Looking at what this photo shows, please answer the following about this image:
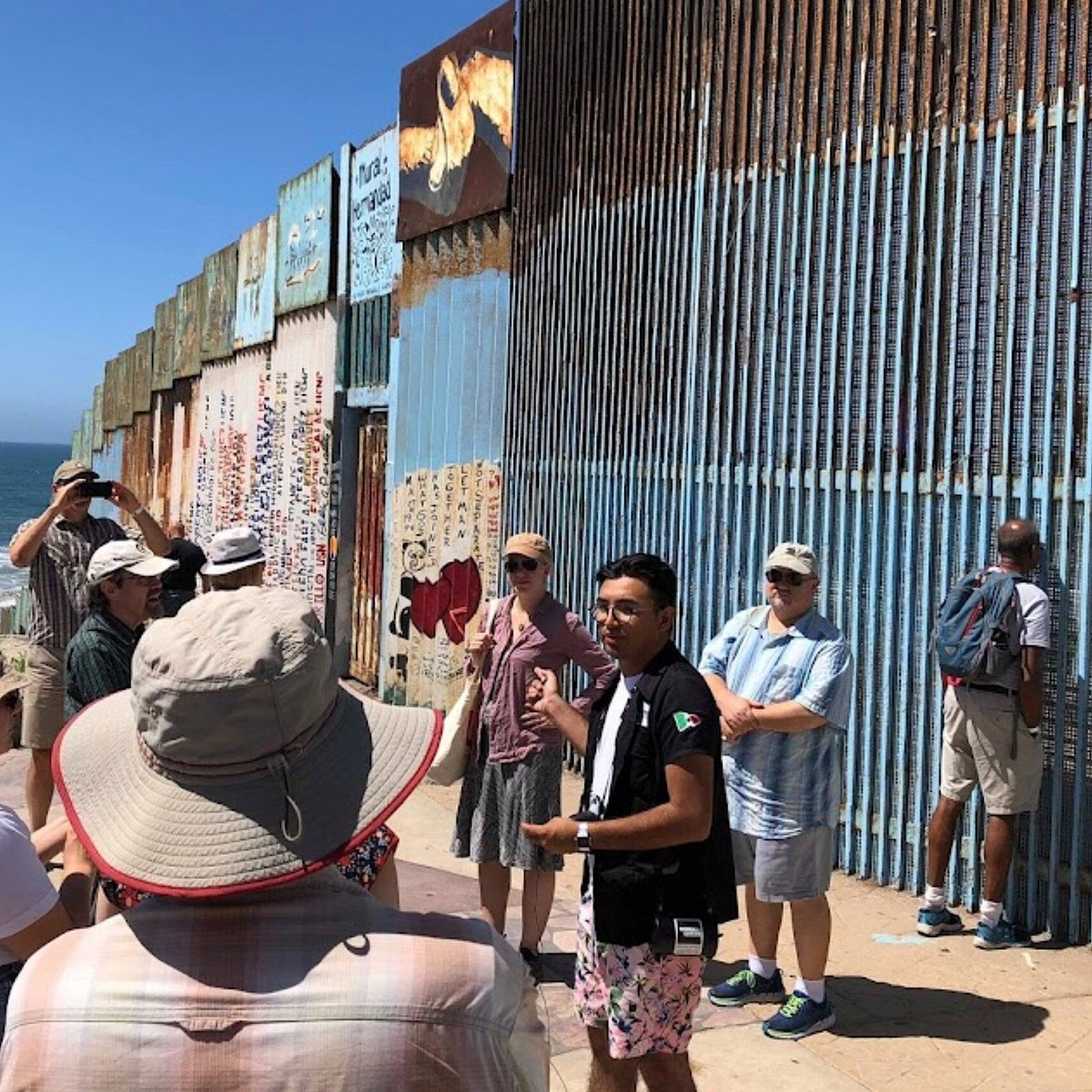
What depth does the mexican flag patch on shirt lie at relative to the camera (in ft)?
10.5

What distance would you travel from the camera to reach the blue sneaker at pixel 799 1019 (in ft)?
14.8

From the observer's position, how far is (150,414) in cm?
2341

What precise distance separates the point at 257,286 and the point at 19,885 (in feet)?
47.0

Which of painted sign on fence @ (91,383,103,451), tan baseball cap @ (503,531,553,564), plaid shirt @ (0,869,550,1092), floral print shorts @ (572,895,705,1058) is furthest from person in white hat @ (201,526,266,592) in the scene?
painted sign on fence @ (91,383,103,451)

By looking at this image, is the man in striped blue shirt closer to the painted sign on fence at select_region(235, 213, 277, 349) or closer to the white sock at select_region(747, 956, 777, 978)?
the white sock at select_region(747, 956, 777, 978)

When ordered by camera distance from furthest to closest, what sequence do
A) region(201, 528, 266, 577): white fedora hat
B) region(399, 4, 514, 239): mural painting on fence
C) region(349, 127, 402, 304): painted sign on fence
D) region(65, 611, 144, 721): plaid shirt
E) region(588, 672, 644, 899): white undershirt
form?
region(349, 127, 402, 304): painted sign on fence → region(399, 4, 514, 239): mural painting on fence → region(201, 528, 266, 577): white fedora hat → region(65, 611, 144, 721): plaid shirt → region(588, 672, 644, 899): white undershirt

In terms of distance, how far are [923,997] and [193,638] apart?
13.2 ft

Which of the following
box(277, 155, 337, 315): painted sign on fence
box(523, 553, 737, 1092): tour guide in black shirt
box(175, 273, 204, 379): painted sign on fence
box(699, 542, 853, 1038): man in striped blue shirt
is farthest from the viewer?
box(175, 273, 204, 379): painted sign on fence

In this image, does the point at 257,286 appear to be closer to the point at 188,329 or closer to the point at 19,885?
the point at 188,329

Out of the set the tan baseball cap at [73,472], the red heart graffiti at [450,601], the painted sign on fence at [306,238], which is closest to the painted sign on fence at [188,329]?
the painted sign on fence at [306,238]

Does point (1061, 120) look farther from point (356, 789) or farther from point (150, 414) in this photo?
point (150, 414)

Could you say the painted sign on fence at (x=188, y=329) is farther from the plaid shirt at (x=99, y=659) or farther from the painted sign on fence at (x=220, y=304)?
the plaid shirt at (x=99, y=659)

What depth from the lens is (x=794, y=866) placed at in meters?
4.50

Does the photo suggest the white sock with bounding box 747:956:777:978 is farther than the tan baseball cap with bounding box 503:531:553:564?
No
